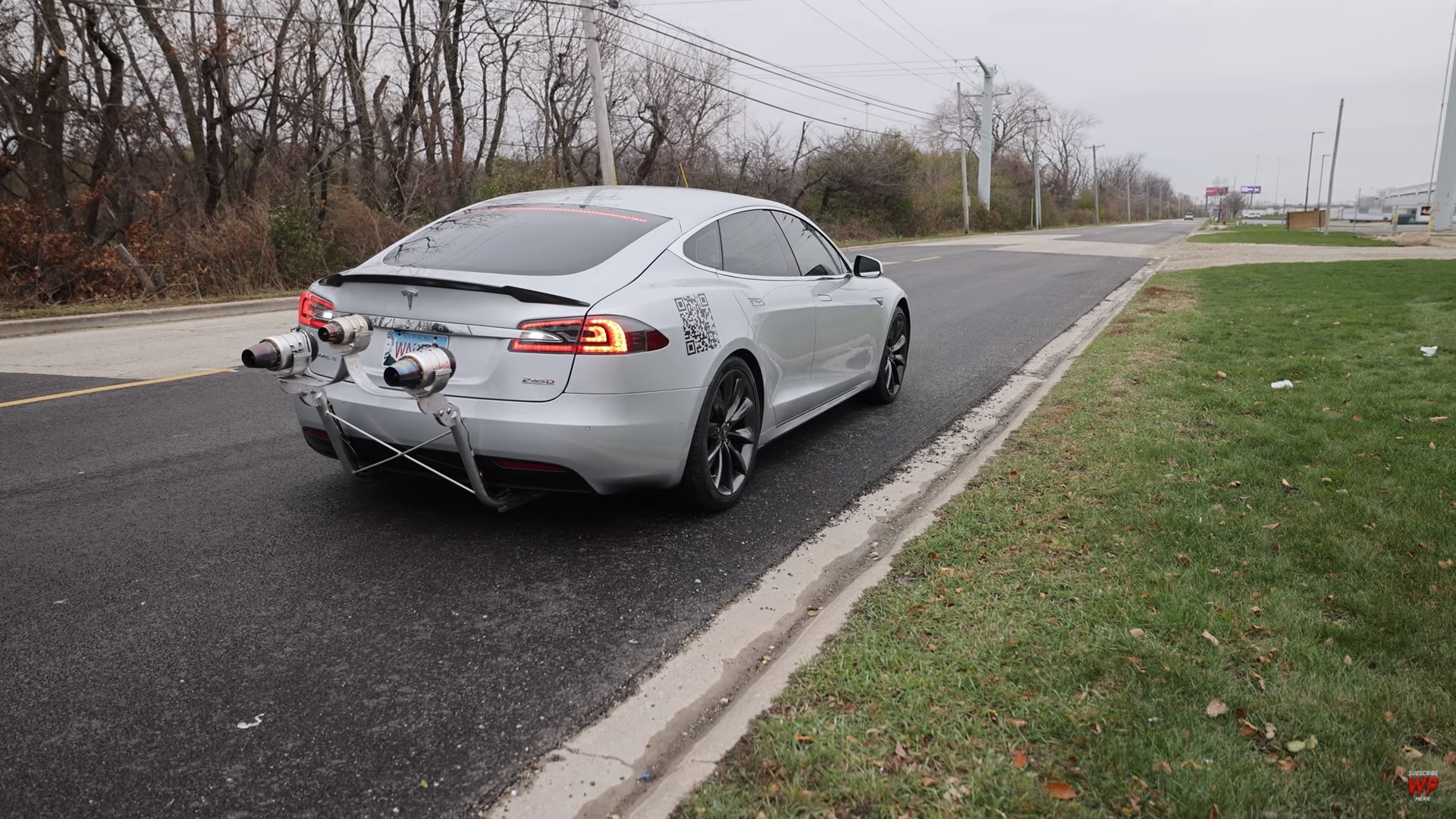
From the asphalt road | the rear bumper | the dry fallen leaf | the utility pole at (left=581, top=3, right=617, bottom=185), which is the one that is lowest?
the dry fallen leaf

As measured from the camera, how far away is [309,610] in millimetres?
3551

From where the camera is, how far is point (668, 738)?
2.73m

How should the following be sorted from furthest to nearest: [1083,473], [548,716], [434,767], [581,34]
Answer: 1. [581,34]
2. [1083,473]
3. [548,716]
4. [434,767]

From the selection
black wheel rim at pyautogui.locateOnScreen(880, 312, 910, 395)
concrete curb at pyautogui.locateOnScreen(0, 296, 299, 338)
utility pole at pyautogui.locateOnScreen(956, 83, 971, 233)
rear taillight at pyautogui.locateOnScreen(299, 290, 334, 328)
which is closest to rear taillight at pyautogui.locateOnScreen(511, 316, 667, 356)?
rear taillight at pyautogui.locateOnScreen(299, 290, 334, 328)

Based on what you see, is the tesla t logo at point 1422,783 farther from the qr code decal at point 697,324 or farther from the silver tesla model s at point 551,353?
the qr code decal at point 697,324

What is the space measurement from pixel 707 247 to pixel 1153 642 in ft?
9.17

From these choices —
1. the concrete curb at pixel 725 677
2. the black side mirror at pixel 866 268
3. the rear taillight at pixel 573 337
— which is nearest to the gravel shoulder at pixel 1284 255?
the black side mirror at pixel 866 268

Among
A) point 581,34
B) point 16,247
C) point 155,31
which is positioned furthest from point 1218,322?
point 581,34

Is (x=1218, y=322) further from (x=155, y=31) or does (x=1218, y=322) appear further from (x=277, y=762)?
(x=155, y=31)

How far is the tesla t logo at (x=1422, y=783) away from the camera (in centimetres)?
237

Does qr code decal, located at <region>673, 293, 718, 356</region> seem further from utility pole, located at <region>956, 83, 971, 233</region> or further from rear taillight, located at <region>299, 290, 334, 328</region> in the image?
utility pole, located at <region>956, 83, 971, 233</region>

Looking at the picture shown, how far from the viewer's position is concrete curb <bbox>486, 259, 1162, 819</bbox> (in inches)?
97.5

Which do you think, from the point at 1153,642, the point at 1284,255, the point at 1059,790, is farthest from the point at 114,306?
the point at 1284,255

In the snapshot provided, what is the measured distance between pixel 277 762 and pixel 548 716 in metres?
0.73
